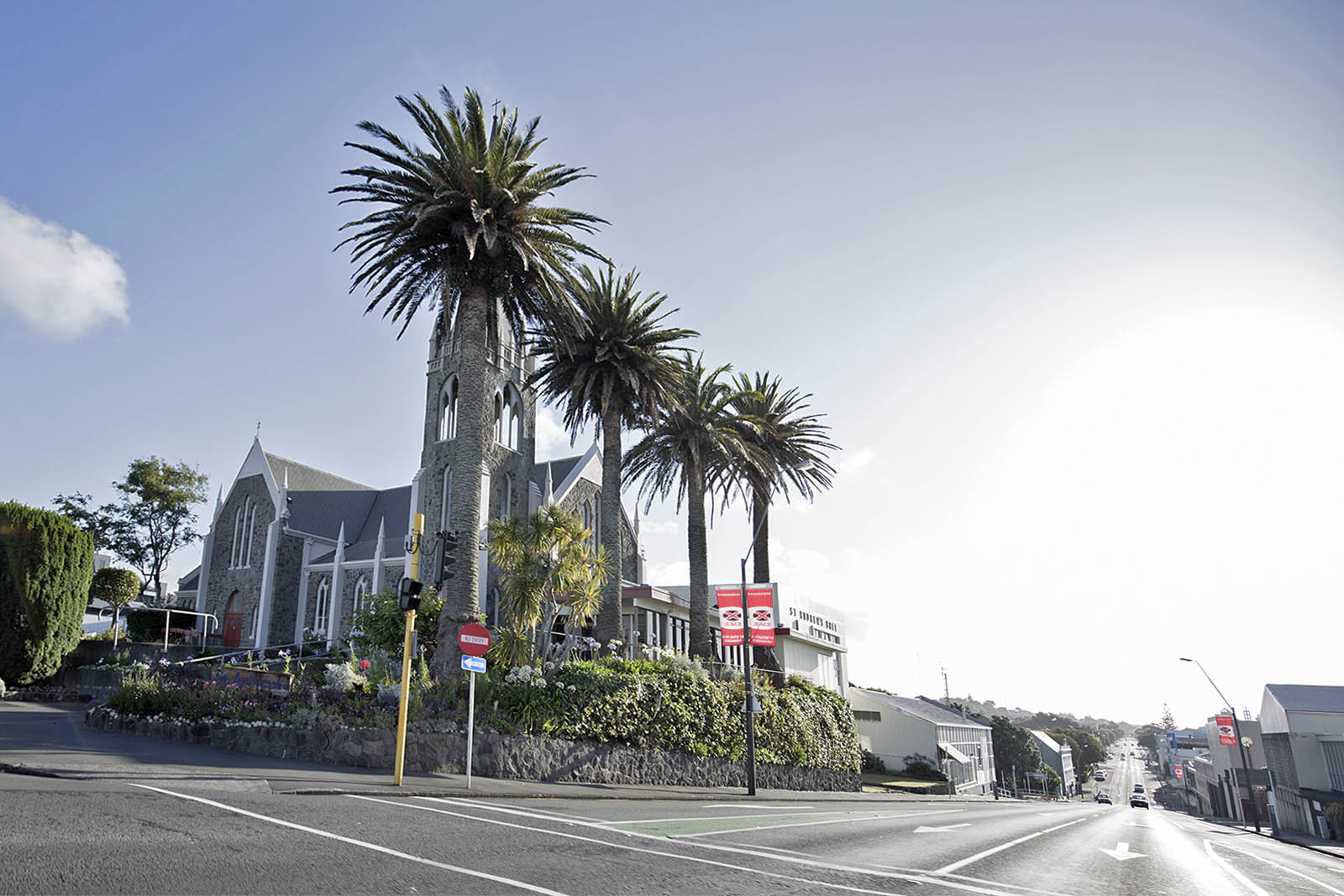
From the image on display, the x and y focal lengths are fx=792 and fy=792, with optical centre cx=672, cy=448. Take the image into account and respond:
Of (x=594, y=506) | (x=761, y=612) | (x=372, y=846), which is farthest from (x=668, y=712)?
(x=594, y=506)

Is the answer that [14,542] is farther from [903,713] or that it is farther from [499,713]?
[903,713]

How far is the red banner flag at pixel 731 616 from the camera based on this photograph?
86.0ft

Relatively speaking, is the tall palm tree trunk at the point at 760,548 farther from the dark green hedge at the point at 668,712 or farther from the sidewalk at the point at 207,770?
the sidewalk at the point at 207,770

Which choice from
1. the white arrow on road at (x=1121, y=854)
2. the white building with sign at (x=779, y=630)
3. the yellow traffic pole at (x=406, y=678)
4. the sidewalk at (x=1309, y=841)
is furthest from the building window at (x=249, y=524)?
the sidewalk at (x=1309, y=841)

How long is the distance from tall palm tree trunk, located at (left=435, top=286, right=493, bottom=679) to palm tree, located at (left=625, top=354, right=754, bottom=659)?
27.0 feet

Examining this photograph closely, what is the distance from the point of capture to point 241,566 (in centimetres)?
4362

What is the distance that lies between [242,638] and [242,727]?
2798 cm

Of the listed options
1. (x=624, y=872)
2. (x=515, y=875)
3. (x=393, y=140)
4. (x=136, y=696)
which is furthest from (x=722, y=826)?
(x=393, y=140)

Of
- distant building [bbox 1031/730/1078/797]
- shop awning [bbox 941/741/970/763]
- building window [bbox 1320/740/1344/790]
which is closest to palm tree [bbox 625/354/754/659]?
shop awning [bbox 941/741/970/763]

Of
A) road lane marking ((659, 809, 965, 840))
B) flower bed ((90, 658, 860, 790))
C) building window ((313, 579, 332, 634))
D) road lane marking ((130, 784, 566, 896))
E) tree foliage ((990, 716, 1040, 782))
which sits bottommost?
tree foliage ((990, 716, 1040, 782))

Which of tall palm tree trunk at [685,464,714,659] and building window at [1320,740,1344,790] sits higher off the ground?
tall palm tree trunk at [685,464,714,659]

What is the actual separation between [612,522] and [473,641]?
40.3 ft

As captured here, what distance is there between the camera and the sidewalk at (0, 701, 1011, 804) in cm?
1184

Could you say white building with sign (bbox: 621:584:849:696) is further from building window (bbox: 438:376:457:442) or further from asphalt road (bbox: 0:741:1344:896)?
asphalt road (bbox: 0:741:1344:896)
